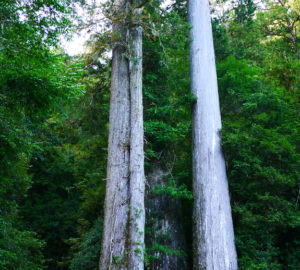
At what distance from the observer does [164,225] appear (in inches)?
286

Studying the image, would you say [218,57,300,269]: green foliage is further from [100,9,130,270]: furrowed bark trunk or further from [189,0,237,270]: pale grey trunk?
[100,9,130,270]: furrowed bark trunk

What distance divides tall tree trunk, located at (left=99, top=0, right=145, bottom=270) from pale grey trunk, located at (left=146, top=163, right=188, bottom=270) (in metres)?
1.55

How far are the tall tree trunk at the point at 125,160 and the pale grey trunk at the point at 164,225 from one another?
5.08ft

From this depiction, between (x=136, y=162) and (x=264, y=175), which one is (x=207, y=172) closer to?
(x=264, y=175)

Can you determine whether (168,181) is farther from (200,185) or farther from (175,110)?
(175,110)

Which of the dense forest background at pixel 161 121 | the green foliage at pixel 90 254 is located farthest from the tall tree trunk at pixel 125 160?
the green foliage at pixel 90 254

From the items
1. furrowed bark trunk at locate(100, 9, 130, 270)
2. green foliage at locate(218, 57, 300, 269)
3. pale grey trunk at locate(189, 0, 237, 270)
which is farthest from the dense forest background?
furrowed bark trunk at locate(100, 9, 130, 270)

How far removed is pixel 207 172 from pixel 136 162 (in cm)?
214

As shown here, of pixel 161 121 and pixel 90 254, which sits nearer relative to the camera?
pixel 90 254

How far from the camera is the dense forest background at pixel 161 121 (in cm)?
554

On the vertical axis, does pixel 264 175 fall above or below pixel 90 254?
above

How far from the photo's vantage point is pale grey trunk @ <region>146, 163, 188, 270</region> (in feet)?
22.2

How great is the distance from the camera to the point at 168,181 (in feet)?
25.5

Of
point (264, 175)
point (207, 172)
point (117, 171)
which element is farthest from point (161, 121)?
point (264, 175)
